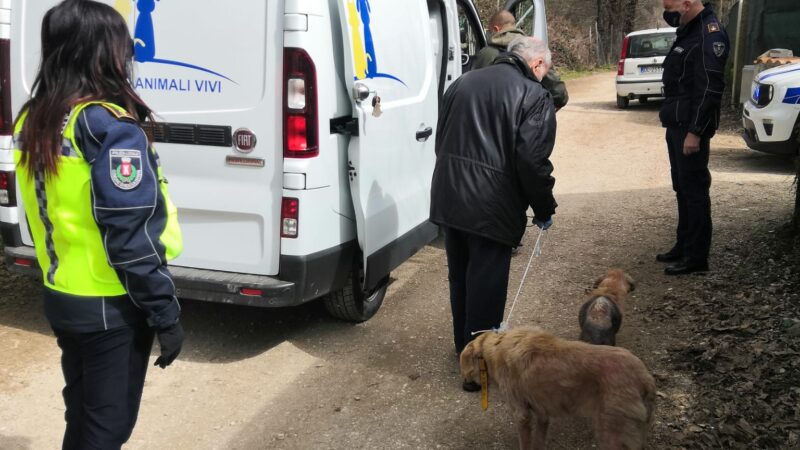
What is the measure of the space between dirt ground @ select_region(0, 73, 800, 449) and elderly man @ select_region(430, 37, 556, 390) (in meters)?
0.55

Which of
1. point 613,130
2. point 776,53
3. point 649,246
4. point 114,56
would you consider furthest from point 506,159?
point 613,130

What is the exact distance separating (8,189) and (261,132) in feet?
6.09

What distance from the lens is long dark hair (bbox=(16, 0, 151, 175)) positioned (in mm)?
2184

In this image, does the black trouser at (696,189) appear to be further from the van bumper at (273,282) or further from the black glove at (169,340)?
the black glove at (169,340)

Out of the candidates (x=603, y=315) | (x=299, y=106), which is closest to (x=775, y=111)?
(x=603, y=315)

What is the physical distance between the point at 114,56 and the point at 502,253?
2.33 meters

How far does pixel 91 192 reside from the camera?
7.14 ft

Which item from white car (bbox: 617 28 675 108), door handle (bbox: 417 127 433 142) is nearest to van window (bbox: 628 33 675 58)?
white car (bbox: 617 28 675 108)

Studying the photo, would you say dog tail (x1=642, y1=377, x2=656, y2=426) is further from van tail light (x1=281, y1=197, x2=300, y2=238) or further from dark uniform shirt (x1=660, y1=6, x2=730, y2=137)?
dark uniform shirt (x1=660, y1=6, x2=730, y2=137)

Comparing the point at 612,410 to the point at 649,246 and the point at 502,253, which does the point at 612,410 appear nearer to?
the point at 502,253

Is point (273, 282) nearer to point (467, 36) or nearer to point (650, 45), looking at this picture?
point (467, 36)

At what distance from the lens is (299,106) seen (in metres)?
3.87

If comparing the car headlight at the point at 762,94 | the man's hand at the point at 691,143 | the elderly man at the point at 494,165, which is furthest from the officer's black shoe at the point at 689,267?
the car headlight at the point at 762,94

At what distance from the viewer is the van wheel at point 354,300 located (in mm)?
4596
